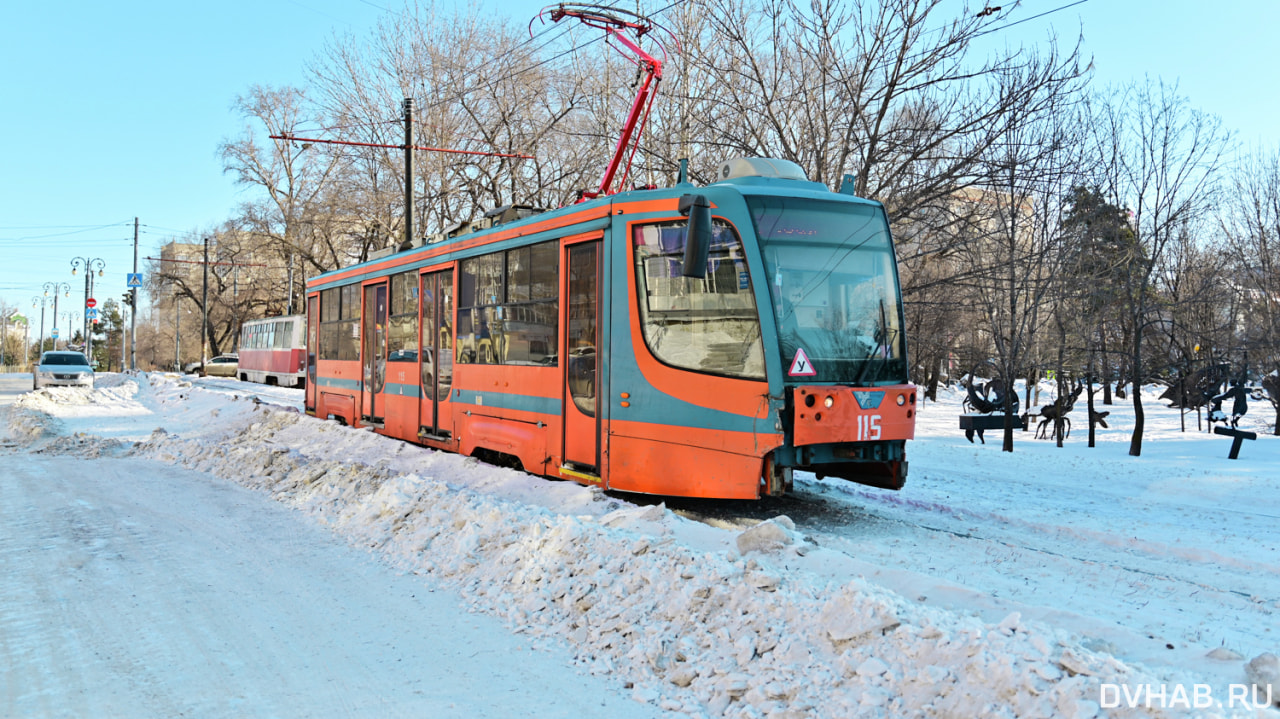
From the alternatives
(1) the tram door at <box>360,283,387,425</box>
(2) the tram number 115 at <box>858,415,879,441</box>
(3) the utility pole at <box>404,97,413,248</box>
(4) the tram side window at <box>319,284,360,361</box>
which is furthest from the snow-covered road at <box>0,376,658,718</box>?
(3) the utility pole at <box>404,97,413,248</box>

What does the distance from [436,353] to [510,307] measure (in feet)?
7.63

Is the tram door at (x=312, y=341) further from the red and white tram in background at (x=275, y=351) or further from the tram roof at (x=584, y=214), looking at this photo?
the red and white tram in background at (x=275, y=351)

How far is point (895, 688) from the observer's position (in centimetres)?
381

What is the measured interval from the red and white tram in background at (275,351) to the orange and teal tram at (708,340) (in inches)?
1166

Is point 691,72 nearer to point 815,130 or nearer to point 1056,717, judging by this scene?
point 815,130

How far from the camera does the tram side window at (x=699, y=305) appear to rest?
7504mm

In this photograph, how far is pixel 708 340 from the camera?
7.73 metres

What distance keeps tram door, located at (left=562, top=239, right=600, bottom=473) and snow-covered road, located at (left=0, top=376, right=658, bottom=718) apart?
2.54 metres

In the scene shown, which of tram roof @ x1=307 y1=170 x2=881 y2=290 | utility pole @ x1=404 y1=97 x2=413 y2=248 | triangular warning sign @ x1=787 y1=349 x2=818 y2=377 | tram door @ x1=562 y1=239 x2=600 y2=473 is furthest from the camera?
utility pole @ x1=404 y1=97 x2=413 y2=248

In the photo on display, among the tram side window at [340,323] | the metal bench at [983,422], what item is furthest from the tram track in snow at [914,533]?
the tram side window at [340,323]

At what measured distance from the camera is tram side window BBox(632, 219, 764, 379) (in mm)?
7504

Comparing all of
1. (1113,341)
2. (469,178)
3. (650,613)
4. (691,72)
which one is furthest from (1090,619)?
(469,178)

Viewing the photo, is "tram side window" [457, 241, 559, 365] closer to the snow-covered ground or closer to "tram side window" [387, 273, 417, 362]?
the snow-covered ground

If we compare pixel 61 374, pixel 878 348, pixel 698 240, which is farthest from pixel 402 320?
pixel 61 374
